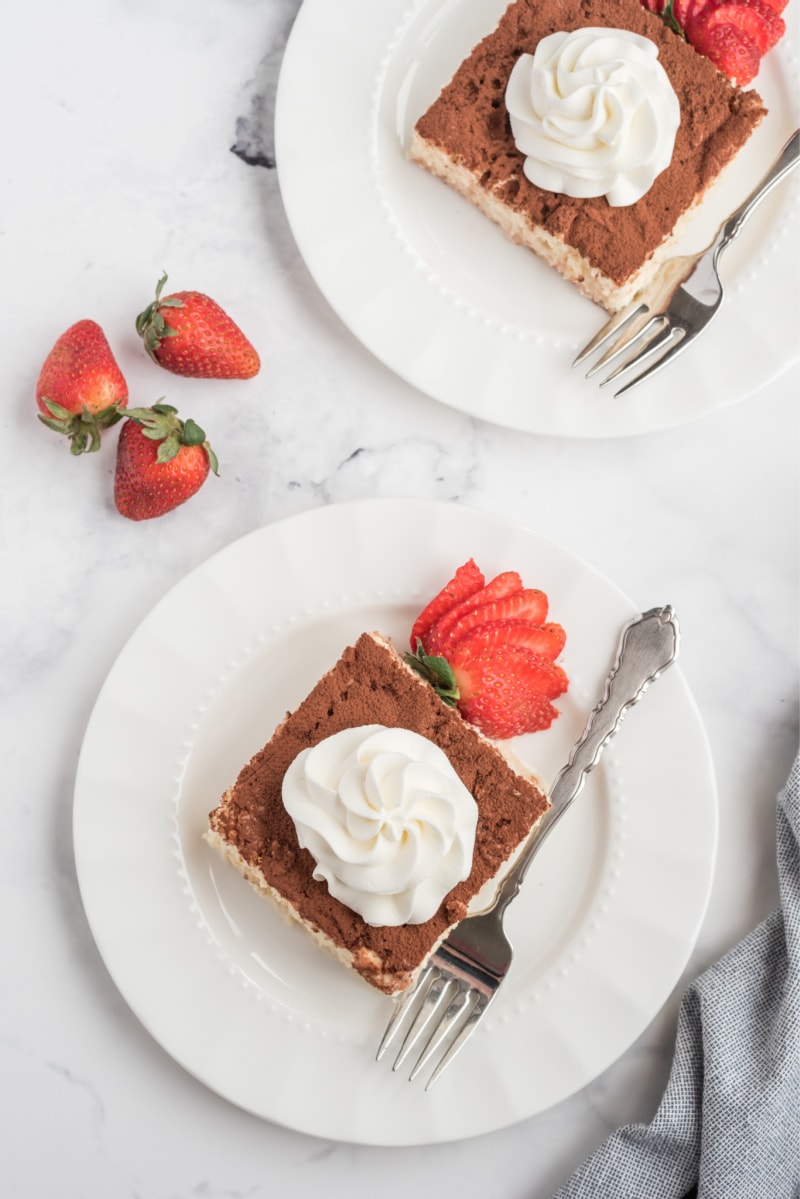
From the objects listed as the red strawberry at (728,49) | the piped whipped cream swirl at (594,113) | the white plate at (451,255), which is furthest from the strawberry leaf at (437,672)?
the red strawberry at (728,49)

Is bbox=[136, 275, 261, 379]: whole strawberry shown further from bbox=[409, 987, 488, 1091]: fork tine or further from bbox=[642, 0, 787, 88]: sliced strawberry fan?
bbox=[409, 987, 488, 1091]: fork tine

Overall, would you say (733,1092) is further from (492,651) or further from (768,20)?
(768,20)

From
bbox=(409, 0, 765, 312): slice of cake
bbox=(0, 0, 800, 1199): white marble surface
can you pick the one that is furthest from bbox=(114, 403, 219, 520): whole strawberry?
bbox=(409, 0, 765, 312): slice of cake

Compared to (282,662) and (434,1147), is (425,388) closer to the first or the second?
(282,662)

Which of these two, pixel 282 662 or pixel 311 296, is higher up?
pixel 311 296

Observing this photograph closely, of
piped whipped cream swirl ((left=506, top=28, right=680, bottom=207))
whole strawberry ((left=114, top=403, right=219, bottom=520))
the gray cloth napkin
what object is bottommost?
the gray cloth napkin

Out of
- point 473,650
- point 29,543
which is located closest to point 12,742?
point 29,543

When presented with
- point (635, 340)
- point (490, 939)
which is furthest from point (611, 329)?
point (490, 939)
